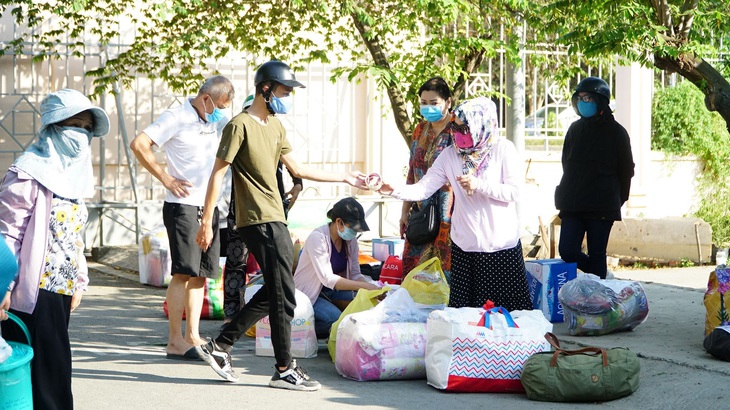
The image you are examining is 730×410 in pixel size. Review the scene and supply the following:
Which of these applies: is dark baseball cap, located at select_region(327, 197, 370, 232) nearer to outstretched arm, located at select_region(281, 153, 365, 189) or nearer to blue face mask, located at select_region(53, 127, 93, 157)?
outstretched arm, located at select_region(281, 153, 365, 189)

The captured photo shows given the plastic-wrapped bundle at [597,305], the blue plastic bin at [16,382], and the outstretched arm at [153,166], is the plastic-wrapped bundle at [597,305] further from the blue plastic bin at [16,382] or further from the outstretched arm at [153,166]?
the blue plastic bin at [16,382]

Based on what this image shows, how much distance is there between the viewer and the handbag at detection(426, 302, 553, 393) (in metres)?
5.80

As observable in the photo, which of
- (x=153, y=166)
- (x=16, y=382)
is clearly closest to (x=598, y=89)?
(x=153, y=166)

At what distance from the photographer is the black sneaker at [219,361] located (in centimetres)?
597

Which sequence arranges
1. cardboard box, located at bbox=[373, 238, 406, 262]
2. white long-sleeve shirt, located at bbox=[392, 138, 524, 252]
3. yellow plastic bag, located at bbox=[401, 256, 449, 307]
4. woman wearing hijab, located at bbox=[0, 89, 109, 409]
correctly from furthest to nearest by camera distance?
cardboard box, located at bbox=[373, 238, 406, 262], yellow plastic bag, located at bbox=[401, 256, 449, 307], white long-sleeve shirt, located at bbox=[392, 138, 524, 252], woman wearing hijab, located at bbox=[0, 89, 109, 409]

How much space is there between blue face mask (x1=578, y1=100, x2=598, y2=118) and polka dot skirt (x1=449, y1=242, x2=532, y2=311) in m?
1.96

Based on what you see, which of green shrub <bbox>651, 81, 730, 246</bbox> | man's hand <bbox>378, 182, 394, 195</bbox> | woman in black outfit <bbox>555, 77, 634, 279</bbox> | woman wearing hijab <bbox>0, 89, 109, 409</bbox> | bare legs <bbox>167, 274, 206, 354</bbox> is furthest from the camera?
green shrub <bbox>651, 81, 730, 246</bbox>

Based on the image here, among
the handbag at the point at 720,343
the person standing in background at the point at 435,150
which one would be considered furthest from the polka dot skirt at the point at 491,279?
the handbag at the point at 720,343

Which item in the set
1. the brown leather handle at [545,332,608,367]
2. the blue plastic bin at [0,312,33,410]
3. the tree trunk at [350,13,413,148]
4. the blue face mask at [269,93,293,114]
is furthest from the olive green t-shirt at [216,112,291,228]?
the tree trunk at [350,13,413,148]

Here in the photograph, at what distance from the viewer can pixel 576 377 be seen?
18.3 ft

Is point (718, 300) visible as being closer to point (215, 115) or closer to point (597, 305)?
point (597, 305)

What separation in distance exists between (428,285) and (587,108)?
1975 mm

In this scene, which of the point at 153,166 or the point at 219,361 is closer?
the point at 219,361

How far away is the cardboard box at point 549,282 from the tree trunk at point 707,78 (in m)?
1.56
